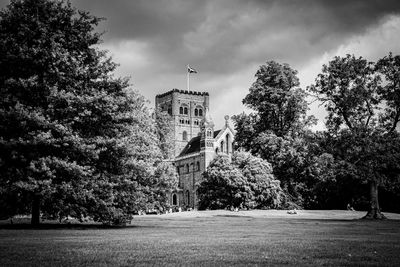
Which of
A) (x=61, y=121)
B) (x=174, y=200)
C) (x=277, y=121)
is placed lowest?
(x=174, y=200)

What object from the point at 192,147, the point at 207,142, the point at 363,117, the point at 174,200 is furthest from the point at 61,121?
the point at 174,200

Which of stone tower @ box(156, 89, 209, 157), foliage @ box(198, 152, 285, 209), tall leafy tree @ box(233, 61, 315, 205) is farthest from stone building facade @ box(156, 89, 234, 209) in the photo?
tall leafy tree @ box(233, 61, 315, 205)

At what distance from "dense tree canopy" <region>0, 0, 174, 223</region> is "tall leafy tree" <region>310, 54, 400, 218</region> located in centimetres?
1628

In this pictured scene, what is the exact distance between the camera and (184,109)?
382 ft

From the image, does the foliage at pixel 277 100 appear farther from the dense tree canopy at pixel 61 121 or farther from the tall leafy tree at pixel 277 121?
the dense tree canopy at pixel 61 121

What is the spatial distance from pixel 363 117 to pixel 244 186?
71.0 feet

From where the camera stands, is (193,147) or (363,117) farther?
(193,147)

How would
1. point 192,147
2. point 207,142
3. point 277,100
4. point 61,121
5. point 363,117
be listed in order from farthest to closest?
point 192,147 < point 207,142 < point 277,100 < point 363,117 < point 61,121

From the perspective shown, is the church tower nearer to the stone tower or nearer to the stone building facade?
the stone building facade

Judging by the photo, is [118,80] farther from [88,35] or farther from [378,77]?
[378,77]

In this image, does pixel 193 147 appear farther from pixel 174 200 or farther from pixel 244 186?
pixel 244 186

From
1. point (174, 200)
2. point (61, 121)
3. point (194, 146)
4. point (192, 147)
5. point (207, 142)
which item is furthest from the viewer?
point (174, 200)

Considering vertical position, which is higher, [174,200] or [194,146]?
[194,146]

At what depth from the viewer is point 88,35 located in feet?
78.1
